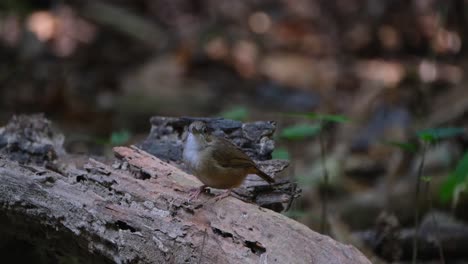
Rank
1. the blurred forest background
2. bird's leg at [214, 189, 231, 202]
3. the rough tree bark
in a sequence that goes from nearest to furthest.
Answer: the rough tree bark → bird's leg at [214, 189, 231, 202] → the blurred forest background

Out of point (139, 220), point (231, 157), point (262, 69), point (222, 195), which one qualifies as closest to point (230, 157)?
point (231, 157)

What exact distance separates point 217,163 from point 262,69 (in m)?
6.53

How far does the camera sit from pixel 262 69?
9.75 m

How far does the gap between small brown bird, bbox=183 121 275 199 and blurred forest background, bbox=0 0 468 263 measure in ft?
12.4

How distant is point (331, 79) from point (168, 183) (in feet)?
21.2

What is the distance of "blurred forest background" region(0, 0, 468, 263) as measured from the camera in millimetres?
7980

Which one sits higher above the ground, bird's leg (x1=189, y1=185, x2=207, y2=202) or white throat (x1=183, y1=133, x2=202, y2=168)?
white throat (x1=183, y1=133, x2=202, y2=168)

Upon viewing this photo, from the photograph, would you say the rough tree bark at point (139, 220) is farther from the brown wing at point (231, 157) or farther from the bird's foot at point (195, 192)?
the brown wing at point (231, 157)

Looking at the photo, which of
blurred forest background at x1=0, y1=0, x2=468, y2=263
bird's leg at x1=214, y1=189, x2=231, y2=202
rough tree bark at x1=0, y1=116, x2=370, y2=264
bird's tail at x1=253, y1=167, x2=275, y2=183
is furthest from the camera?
blurred forest background at x1=0, y1=0, x2=468, y2=263

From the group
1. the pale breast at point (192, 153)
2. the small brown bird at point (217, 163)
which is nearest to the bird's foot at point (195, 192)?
the small brown bird at point (217, 163)

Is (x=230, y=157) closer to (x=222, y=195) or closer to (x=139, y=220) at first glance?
(x=222, y=195)

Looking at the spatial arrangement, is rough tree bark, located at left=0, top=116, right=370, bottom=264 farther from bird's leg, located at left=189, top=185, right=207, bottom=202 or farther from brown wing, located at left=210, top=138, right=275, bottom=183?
brown wing, located at left=210, top=138, right=275, bottom=183

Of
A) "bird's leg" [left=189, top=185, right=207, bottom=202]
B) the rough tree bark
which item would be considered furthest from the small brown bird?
the rough tree bark

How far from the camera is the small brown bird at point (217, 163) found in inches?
131
